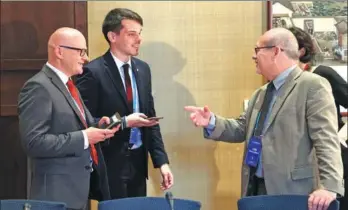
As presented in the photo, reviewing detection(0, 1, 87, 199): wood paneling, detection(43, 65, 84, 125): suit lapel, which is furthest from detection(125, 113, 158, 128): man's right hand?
detection(0, 1, 87, 199): wood paneling

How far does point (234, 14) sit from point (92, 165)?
1.79 m

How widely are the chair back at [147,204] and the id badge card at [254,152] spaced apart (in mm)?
684

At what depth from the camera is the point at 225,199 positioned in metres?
4.32

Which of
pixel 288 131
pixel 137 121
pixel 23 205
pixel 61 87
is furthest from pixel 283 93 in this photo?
pixel 23 205

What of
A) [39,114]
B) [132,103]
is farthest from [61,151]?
[132,103]

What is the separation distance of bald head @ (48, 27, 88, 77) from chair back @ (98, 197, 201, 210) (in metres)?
0.86

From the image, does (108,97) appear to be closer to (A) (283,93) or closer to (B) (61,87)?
(B) (61,87)

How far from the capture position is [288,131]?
2.98m

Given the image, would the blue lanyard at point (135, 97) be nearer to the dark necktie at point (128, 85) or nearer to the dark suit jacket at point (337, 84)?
the dark necktie at point (128, 85)

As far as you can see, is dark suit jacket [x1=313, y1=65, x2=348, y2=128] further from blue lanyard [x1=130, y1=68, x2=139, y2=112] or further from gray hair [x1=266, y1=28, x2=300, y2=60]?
blue lanyard [x1=130, y1=68, x2=139, y2=112]

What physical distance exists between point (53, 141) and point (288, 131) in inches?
45.8

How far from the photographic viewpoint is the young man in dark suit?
3.45 metres

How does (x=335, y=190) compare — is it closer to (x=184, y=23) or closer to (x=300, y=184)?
(x=300, y=184)

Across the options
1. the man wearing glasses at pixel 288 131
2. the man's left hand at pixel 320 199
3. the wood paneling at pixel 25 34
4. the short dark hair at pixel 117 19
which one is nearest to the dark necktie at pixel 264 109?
the man wearing glasses at pixel 288 131
